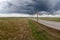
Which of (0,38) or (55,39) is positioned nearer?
(0,38)

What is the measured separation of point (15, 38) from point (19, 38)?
1.58 feet

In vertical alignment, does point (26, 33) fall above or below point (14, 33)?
below

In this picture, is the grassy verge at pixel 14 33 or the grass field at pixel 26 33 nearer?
the grassy verge at pixel 14 33

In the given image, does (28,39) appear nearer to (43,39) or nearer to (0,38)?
(43,39)

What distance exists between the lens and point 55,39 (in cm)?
1925

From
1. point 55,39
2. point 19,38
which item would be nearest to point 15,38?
point 19,38

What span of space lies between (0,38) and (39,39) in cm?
446

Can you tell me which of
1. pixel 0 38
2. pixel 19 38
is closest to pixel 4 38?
pixel 0 38

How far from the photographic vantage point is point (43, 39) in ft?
61.5

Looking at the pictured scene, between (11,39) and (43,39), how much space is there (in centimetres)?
376

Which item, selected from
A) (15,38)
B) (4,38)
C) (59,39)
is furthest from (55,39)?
(4,38)

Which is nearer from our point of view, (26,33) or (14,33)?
(14,33)

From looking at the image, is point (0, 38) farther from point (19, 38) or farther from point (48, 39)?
point (48, 39)

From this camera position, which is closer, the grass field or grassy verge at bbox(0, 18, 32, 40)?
grassy verge at bbox(0, 18, 32, 40)
